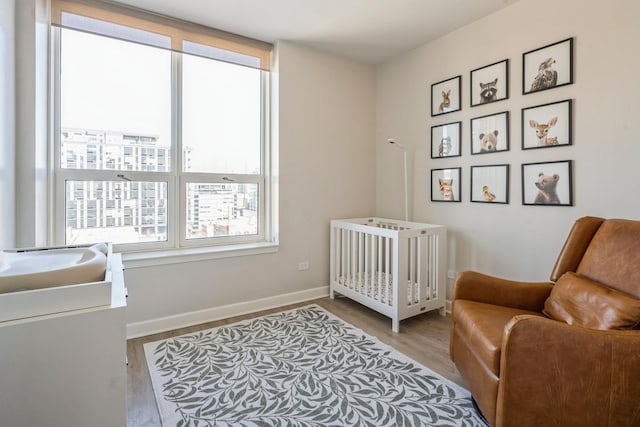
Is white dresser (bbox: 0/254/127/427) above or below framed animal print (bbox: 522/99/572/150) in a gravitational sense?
below

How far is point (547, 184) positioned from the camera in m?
2.29

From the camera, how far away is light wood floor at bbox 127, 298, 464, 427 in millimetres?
1686

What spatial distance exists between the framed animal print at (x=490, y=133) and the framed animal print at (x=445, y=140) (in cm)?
14

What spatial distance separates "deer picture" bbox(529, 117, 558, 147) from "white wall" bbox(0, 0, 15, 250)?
132 inches

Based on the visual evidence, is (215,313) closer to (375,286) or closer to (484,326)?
(375,286)

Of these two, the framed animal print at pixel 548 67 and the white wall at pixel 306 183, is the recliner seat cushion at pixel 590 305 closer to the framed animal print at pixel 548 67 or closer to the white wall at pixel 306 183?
the framed animal print at pixel 548 67

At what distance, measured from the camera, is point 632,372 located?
1136 millimetres

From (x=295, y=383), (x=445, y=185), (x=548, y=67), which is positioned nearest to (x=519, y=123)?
(x=548, y=67)

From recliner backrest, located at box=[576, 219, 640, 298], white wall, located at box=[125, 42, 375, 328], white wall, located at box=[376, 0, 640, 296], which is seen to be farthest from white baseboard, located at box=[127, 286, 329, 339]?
recliner backrest, located at box=[576, 219, 640, 298]

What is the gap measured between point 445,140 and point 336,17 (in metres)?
1.45

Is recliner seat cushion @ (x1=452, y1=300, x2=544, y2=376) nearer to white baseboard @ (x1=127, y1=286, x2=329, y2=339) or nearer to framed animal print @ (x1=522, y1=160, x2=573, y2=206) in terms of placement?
framed animal print @ (x1=522, y1=160, x2=573, y2=206)

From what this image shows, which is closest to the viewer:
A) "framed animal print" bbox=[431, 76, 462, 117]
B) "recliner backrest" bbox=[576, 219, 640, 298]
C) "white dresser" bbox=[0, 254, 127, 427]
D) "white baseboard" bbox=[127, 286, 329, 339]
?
"white dresser" bbox=[0, 254, 127, 427]

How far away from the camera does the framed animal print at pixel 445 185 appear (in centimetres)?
289

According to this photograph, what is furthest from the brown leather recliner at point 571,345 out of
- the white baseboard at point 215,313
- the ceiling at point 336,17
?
the ceiling at point 336,17
